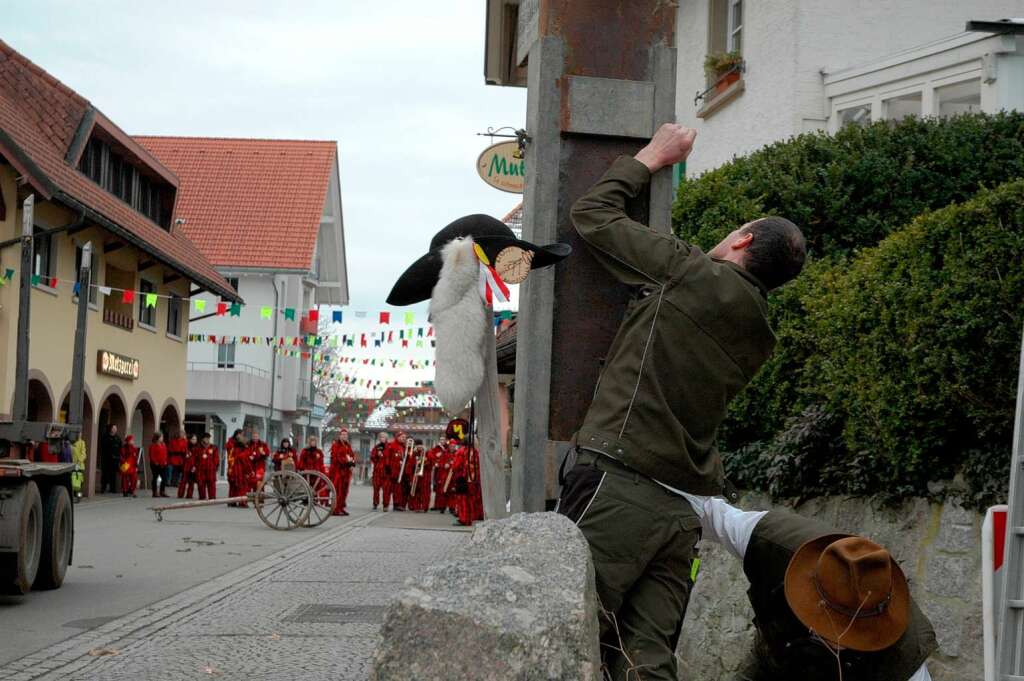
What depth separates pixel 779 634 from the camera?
4.12 m

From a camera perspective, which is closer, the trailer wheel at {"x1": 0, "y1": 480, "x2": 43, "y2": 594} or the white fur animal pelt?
the white fur animal pelt

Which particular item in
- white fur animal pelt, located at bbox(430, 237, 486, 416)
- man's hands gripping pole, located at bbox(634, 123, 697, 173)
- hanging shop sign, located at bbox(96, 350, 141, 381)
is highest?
hanging shop sign, located at bbox(96, 350, 141, 381)

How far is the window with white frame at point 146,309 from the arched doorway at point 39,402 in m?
5.73

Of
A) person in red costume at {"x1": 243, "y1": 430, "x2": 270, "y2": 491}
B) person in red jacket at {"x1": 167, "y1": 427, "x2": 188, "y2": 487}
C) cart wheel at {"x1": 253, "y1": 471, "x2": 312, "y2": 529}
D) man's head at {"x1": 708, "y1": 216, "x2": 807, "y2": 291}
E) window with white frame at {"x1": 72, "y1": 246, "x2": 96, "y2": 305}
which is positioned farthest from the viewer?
person in red jacket at {"x1": 167, "y1": 427, "x2": 188, "y2": 487}

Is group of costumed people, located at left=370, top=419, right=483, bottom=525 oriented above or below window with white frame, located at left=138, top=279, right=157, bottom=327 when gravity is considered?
below

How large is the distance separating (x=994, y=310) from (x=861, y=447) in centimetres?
126

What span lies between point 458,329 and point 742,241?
0.93m

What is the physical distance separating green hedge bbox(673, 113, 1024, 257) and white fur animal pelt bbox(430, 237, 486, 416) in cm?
556

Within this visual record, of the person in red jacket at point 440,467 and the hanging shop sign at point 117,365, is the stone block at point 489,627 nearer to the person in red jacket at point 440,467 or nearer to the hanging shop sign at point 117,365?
the person in red jacket at point 440,467

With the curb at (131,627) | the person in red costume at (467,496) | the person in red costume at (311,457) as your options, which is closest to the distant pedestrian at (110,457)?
the person in red costume at (311,457)

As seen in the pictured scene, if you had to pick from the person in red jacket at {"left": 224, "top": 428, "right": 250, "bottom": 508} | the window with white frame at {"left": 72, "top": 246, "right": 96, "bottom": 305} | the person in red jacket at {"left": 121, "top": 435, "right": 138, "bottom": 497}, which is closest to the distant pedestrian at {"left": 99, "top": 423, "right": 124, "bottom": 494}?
the person in red jacket at {"left": 121, "top": 435, "right": 138, "bottom": 497}

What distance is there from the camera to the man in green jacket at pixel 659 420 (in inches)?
150

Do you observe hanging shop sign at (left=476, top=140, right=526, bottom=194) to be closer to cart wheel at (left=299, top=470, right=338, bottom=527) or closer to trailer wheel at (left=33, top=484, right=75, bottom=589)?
trailer wheel at (left=33, top=484, right=75, bottom=589)

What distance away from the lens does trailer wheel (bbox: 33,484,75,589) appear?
39.6ft
